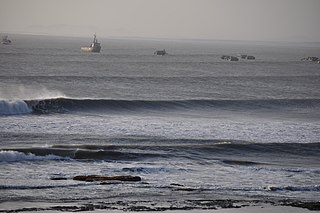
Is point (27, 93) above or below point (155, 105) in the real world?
below

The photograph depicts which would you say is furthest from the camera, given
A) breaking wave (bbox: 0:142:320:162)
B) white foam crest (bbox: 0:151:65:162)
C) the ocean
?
breaking wave (bbox: 0:142:320:162)

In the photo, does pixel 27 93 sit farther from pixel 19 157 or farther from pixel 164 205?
pixel 164 205

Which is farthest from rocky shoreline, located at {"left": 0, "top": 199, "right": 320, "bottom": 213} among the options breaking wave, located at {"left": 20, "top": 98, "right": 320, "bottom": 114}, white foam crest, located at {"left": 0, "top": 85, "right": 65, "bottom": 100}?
white foam crest, located at {"left": 0, "top": 85, "right": 65, "bottom": 100}

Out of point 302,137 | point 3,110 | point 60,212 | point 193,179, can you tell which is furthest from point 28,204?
point 3,110

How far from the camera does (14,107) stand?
50.1 meters

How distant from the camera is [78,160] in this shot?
33.1m

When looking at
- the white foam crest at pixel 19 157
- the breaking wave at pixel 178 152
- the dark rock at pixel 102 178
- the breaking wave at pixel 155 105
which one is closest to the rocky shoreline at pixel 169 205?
the dark rock at pixel 102 178

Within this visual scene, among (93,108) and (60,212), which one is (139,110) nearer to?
(93,108)

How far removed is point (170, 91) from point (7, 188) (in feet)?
150

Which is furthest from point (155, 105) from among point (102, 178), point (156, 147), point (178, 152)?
point (102, 178)

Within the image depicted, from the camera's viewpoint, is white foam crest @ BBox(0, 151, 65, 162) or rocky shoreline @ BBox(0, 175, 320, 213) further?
white foam crest @ BBox(0, 151, 65, 162)

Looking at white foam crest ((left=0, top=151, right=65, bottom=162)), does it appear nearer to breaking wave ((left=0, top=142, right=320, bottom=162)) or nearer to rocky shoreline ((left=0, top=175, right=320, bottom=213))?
breaking wave ((left=0, top=142, right=320, bottom=162))

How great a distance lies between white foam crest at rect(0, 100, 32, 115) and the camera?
49.4 meters

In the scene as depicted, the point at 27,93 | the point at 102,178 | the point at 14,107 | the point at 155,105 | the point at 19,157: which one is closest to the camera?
the point at 102,178
